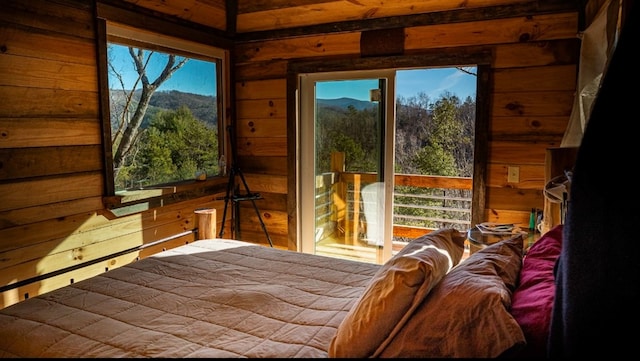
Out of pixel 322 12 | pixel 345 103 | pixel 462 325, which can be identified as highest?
pixel 322 12

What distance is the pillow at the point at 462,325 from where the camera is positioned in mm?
1094

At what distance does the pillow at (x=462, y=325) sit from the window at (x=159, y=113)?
2.46 meters

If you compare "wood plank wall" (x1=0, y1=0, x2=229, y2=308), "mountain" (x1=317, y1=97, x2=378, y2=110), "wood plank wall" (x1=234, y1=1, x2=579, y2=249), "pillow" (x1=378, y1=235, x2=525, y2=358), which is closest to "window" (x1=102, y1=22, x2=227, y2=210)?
"wood plank wall" (x1=0, y1=0, x2=229, y2=308)

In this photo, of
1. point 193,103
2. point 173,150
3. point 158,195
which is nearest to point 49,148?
point 158,195

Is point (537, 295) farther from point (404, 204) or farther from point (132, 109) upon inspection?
point (404, 204)

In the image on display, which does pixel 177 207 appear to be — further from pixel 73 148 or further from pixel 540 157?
pixel 540 157

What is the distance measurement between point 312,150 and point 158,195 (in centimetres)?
140

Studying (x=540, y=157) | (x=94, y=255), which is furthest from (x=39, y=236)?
(x=540, y=157)

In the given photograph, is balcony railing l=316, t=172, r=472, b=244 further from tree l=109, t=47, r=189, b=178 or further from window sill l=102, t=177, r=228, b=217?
tree l=109, t=47, r=189, b=178

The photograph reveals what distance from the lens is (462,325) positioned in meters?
1.15

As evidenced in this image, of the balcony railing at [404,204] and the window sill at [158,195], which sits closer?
the window sill at [158,195]

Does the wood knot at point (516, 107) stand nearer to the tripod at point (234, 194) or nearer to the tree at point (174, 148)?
the tripod at point (234, 194)

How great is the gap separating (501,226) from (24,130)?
296 centimetres

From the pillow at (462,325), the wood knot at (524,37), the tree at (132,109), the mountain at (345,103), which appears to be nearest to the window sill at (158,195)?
the tree at (132,109)
